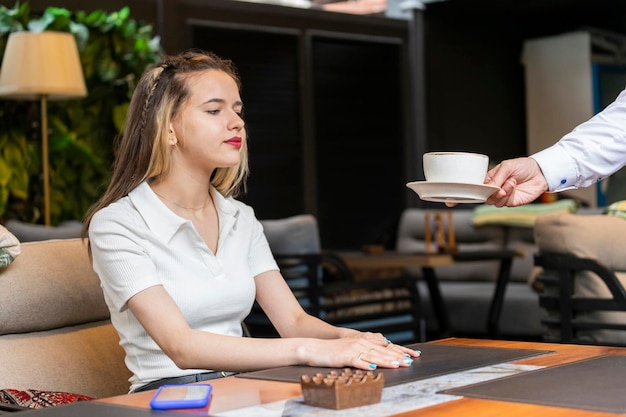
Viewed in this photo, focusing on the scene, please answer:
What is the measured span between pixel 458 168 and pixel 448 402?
0.51 m

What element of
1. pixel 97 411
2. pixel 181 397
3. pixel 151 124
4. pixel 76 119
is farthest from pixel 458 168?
pixel 76 119

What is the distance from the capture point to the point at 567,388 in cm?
155

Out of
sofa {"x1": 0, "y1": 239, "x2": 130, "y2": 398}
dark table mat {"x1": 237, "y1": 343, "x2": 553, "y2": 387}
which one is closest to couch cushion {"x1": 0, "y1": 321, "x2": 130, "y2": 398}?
sofa {"x1": 0, "y1": 239, "x2": 130, "y2": 398}

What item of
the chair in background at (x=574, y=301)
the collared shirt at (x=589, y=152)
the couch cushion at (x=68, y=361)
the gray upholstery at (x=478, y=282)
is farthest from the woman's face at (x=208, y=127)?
the gray upholstery at (x=478, y=282)

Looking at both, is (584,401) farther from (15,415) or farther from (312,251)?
(312,251)

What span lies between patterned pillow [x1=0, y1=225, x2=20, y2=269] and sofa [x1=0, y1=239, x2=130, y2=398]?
4cm

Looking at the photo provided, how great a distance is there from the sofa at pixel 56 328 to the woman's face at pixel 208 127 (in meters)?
0.44

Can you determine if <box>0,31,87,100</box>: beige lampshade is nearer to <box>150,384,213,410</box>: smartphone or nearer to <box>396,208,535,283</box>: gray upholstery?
<box>396,208,535,283</box>: gray upholstery

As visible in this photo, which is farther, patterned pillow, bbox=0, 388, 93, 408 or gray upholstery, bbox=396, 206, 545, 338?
gray upholstery, bbox=396, 206, 545, 338

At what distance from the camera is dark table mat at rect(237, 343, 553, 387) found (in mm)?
1726

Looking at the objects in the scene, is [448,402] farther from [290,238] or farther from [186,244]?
[290,238]

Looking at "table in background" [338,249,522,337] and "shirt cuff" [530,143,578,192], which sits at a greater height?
"shirt cuff" [530,143,578,192]

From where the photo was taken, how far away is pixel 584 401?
56.9 inches

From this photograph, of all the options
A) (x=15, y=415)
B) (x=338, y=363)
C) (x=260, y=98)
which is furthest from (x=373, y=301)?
(x=15, y=415)
